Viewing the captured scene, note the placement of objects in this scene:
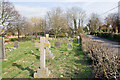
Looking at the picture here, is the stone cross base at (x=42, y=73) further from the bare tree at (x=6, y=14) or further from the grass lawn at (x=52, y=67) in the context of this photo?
the bare tree at (x=6, y=14)

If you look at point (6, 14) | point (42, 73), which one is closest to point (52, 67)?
point (42, 73)

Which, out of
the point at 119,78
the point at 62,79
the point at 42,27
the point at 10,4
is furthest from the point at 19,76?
the point at 42,27

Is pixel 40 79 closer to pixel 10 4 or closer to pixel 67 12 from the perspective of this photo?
pixel 10 4

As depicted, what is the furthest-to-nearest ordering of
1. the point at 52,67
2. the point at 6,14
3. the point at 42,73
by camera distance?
the point at 6,14 < the point at 52,67 < the point at 42,73

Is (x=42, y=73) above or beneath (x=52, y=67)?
above

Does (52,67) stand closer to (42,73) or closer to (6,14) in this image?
(42,73)

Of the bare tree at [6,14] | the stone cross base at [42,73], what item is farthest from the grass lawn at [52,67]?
the bare tree at [6,14]

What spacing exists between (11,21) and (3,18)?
1447mm

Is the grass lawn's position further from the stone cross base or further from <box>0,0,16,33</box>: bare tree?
<box>0,0,16,33</box>: bare tree

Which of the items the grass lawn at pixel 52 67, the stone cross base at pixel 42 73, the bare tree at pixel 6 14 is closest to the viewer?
the stone cross base at pixel 42 73

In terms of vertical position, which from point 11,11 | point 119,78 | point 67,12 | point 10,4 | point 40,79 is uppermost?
point 67,12

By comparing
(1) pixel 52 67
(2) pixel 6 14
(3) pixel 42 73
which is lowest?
(1) pixel 52 67

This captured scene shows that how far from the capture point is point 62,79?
3451 millimetres

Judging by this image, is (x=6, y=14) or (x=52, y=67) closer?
(x=52, y=67)
